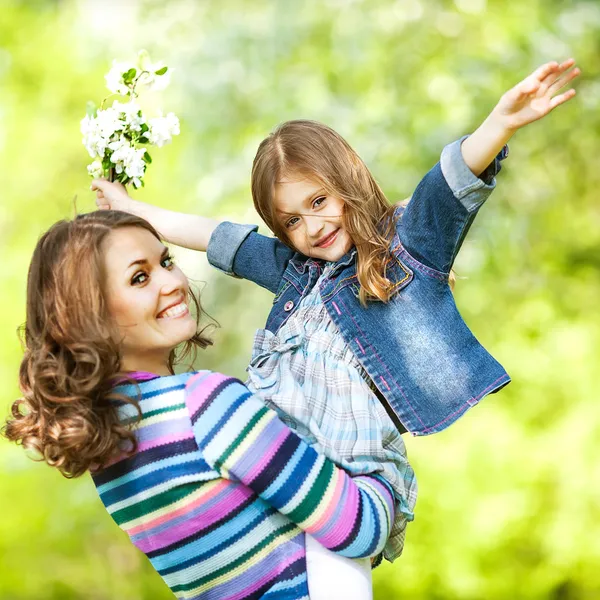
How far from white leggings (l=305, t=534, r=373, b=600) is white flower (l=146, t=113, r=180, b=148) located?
Result: 1.12 m

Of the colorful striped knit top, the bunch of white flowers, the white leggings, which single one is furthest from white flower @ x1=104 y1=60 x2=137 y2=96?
the white leggings

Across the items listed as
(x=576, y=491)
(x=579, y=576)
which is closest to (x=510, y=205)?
(x=576, y=491)

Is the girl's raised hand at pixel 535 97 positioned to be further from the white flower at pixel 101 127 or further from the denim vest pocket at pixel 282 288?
the white flower at pixel 101 127

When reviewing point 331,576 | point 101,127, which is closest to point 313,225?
point 101,127

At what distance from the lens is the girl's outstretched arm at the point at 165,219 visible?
2.46m

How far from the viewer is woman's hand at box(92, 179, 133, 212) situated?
2443 millimetres

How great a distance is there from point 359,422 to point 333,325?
323mm

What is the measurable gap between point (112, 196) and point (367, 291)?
752 millimetres

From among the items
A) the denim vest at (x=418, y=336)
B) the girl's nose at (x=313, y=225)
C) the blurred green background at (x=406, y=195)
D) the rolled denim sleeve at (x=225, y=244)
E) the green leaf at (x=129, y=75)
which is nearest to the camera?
the denim vest at (x=418, y=336)

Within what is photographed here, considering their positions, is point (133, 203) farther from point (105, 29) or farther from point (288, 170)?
point (105, 29)

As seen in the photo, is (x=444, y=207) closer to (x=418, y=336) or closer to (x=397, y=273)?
(x=397, y=273)

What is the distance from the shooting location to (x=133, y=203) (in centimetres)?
250

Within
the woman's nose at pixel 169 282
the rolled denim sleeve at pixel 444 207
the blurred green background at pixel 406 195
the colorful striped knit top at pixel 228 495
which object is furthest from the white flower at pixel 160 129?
the blurred green background at pixel 406 195

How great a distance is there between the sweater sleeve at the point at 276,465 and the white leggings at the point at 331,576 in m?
0.04
